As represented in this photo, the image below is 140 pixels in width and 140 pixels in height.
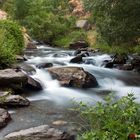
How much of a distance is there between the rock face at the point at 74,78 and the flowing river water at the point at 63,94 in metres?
0.25

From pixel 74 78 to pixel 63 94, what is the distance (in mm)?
1428

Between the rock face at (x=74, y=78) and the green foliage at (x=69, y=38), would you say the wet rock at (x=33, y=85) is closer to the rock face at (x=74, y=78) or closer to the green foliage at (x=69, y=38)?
the rock face at (x=74, y=78)

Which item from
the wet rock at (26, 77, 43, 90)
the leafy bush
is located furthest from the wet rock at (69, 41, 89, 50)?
the wet rock at (26, 77, 43, 90)

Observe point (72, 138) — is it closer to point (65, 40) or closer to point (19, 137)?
point (19, 137)

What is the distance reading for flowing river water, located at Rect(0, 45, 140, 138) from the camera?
10008 millimetres

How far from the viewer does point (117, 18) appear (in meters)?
15.8

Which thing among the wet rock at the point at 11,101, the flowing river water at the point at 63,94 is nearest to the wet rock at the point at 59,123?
the flowing river water at the point at 63,94

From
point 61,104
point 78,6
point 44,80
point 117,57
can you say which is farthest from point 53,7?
point 61,104

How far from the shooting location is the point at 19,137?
7914 millimetres

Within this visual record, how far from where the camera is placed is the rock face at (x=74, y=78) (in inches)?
571

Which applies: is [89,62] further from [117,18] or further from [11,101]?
[11,101]

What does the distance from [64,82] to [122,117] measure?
27.8 feet

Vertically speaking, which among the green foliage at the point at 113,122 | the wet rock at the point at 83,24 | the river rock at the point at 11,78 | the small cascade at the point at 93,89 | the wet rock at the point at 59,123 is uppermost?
the wet rock at the point at 83,24

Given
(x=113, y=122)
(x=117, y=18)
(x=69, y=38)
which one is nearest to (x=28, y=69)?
(x=117, y=18)
